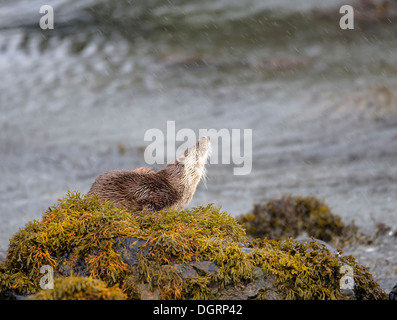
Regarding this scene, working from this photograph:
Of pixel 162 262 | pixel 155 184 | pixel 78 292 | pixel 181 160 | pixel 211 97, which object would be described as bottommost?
pixel 78 292

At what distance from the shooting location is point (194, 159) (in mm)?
8898

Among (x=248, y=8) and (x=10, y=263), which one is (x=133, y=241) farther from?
(x=248, y=8)

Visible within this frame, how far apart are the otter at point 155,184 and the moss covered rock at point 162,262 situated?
100cm

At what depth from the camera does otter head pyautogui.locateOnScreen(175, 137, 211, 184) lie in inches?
346

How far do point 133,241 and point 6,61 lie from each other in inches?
815

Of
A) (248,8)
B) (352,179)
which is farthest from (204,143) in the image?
(248,8)

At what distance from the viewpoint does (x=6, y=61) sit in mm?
24781

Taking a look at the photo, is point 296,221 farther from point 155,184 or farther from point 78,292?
point 78,292

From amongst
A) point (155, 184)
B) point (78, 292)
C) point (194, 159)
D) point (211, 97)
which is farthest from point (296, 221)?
point (211, 97)

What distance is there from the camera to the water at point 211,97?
15773mm

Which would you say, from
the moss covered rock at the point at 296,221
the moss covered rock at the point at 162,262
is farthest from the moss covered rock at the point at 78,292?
the moss covered rock at the point at 296,221

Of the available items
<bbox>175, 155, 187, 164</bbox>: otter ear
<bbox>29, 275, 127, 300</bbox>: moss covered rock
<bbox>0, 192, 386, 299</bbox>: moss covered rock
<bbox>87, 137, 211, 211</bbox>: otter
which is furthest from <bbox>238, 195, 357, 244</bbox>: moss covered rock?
<bbox>29, 275, 127, 300</bbox>: moss covered rock

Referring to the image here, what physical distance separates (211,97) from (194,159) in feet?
43.6
